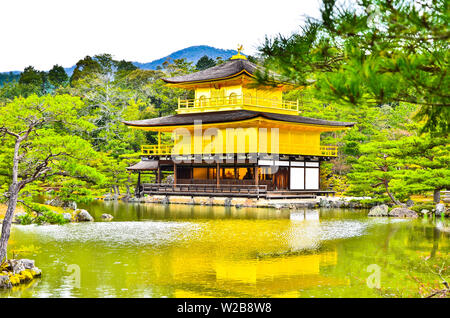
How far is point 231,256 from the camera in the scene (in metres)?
12.9

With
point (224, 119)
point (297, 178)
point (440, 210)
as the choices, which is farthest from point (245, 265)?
point (297, 178)

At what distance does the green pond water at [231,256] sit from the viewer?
31.5 ft

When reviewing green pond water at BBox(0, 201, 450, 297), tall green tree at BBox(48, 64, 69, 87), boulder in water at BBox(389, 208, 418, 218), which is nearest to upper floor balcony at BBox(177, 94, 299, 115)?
boulder in water at BBox(389, 208, 418, 218)

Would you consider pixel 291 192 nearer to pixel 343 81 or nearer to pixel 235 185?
pixel 235 185

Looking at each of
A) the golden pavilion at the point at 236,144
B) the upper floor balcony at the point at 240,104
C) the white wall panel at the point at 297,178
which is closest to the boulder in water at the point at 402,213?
the golden pavilion at the point at 236,144

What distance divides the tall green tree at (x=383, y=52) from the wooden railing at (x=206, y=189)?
2308 centimetres

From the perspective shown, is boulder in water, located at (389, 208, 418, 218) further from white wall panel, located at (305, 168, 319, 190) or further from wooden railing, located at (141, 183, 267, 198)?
white wall panel, located at (305, 168, 319, 190)

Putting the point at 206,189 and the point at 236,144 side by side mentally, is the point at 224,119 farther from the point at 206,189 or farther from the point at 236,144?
the point at 206,189

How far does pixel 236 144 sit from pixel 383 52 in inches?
1051

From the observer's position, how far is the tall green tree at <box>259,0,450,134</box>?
17.7 feet

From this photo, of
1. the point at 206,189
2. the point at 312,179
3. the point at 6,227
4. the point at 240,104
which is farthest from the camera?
the point at 240,104

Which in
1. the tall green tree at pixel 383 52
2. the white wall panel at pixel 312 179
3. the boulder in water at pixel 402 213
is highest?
the tall green tree at pixel 383 52

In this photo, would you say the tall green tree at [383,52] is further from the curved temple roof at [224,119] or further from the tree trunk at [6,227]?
the curved temple roof at [224,119]
